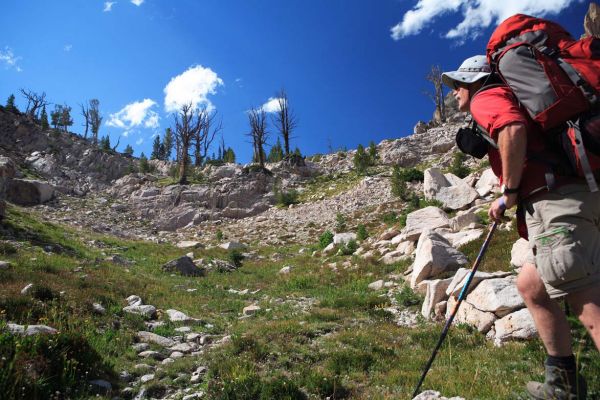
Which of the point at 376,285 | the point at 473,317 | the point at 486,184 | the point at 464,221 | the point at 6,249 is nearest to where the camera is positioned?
the point at 473,317

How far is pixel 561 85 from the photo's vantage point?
2518 mm

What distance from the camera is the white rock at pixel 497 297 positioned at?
5703 millimetres

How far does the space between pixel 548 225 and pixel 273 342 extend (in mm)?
4620

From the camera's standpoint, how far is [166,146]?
300 ft

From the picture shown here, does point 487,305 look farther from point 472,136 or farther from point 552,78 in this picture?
point 552,78

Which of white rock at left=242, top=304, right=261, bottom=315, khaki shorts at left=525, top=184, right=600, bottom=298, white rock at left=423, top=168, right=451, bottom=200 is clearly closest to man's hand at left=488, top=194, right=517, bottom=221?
khaki shorts at left=525, top=184, right=600, bottom=298

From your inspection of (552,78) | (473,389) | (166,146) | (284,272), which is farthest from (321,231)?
(166,146)

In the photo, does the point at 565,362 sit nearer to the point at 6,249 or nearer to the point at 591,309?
the point at 591,309

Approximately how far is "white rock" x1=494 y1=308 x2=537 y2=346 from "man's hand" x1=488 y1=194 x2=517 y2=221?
9.97ft

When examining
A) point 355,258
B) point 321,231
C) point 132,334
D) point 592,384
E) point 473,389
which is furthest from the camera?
point 321,231

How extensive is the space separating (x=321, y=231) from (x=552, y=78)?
70.1 ft

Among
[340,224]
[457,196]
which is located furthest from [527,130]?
[340,224]

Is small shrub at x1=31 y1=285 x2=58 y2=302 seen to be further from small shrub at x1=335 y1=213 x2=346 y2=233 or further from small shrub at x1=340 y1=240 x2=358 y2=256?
small shrub at x1=335 y1=213 x2=346 y2=233

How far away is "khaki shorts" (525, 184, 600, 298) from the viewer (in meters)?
2.41
